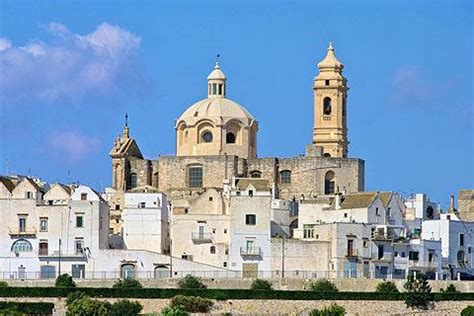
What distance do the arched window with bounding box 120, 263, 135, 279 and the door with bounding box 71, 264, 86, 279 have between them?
1854mm

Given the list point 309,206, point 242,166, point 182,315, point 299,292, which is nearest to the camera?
point 182,315

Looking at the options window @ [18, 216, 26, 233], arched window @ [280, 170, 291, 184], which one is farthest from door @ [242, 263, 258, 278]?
arched window @ [280, 170, 291, 184]

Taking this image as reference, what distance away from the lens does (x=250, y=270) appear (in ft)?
303

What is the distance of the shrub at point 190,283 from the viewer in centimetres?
8631

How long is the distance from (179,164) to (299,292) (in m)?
21.1

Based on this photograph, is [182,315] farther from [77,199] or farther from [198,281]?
[77,199]

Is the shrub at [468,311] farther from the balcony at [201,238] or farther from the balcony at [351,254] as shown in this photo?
the balcony at [201,238]

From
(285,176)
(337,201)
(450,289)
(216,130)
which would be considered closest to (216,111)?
(216,130)

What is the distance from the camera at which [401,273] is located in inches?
3762

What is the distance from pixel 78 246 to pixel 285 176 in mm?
17244

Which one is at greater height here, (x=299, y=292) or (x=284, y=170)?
(x=284, y=170)

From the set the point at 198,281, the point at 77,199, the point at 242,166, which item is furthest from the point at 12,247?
the point at 242,166

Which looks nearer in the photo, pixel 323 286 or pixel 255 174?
pixel 323 286

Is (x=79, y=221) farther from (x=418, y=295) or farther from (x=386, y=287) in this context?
(x=418, y=295)
